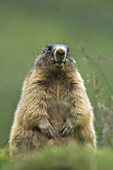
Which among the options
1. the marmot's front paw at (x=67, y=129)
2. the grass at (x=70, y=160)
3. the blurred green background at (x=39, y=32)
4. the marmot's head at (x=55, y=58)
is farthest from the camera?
the blurred green background at (x=39, y=32)

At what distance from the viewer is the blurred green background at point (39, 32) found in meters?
26.3

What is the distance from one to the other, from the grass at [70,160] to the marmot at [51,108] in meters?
1.64

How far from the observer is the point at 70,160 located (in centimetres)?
492

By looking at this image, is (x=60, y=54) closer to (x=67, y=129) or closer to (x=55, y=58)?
(x=55, y=58)

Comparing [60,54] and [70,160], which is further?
[60,54]

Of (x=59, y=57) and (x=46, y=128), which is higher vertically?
(x=59, y=57)

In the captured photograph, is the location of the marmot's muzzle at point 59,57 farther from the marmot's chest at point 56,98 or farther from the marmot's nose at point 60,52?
the marmot's chest at point 56,98

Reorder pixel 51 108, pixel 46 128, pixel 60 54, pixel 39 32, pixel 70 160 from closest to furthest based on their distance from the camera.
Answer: pixel 70 160 < pixel 46 128 < pixel 60 54 < pixel 51 108 < pixel 39 32

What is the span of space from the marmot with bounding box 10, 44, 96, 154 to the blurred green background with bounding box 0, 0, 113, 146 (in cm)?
1147

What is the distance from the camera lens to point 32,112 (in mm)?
7188

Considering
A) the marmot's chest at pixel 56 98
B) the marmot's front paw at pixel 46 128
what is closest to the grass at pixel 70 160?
the marmot's front paw at pixel 46 128

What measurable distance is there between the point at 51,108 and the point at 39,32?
32889 millimetres

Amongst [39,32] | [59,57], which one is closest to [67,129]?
[59,57]

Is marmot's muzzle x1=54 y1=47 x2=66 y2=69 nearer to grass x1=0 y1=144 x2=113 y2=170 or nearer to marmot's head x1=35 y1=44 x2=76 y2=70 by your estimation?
marmot's head x1=35 y1=44 x2=76 y2=70
